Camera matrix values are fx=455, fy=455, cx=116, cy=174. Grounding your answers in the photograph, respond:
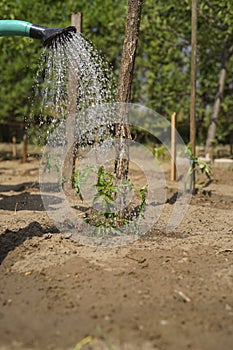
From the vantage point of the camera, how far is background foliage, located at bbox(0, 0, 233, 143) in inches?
412

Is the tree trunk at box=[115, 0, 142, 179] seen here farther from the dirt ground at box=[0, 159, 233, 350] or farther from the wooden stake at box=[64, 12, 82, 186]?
the wooden stake at box=[64, 12, 82, 186]

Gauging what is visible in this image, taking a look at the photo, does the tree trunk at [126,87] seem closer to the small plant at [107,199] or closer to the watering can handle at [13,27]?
the small plant at [107,199]

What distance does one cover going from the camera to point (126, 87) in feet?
13.2

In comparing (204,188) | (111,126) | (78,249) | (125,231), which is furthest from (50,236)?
(204,188)

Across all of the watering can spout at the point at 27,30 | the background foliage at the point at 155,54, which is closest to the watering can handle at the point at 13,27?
the watering can spout at the point at 27,30

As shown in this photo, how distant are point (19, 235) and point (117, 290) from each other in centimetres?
127

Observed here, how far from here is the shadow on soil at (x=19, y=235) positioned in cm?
349

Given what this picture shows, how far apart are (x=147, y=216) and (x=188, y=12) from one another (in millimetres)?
6947

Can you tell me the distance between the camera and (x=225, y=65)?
10562 millimetres

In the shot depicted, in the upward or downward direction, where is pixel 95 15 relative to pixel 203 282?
upward

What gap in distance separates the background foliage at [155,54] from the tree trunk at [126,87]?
20.9 ft

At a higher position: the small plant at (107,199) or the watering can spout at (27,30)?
the watering can spout at (27,30)

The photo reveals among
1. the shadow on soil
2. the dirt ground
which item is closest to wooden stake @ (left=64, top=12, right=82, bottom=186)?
the dirt ground

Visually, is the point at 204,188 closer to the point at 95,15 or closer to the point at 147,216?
the point at 147,216
